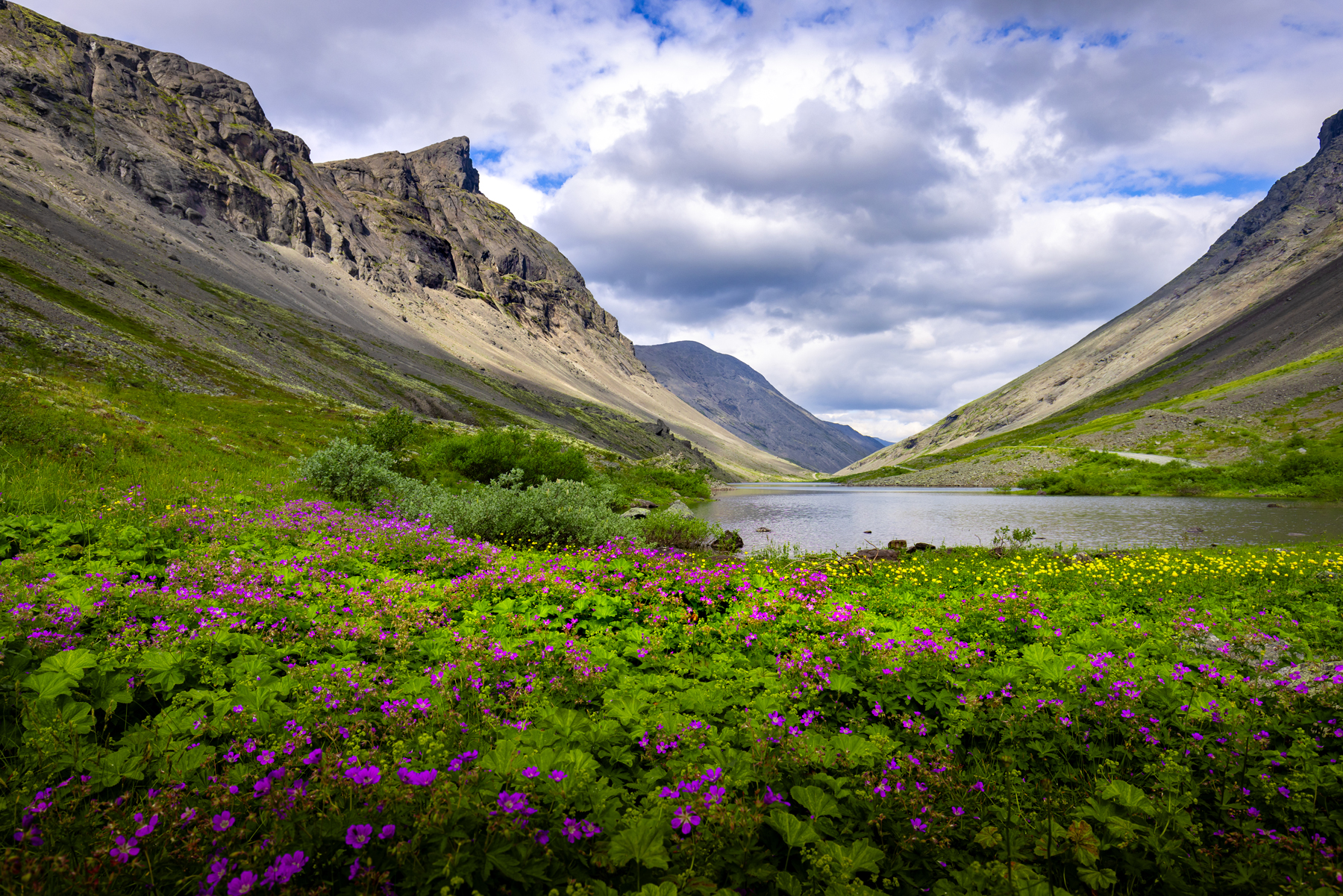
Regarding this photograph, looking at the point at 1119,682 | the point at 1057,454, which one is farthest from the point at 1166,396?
the point at 1119,682

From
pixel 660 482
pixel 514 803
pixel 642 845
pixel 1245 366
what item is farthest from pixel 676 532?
pixel 1245 366

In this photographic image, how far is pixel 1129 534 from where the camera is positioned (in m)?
26.0

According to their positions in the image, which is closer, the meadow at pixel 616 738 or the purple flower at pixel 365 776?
the meadow at pixel 616 738

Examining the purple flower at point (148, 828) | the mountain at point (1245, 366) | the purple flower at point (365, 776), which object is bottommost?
the purple flower at point (148, 828)

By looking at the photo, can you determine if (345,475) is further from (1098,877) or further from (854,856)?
(1098,877)

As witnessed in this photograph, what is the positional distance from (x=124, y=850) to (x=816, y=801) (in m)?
3.88

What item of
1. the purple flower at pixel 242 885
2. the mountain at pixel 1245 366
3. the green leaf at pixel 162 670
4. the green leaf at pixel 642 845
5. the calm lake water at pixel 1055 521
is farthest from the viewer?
the mountain at pixel 1245 366

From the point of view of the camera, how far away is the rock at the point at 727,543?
72.3 feet

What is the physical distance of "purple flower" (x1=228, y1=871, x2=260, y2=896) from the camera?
8.32ft

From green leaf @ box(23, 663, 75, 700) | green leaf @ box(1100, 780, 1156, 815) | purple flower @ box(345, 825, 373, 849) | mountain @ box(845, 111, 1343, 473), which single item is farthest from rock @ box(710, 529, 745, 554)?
mountain @ box(845, 111, 1343, 473)

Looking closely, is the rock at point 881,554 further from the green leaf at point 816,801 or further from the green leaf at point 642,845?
the green leaf at point 642,845

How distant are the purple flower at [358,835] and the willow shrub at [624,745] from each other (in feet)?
0.08

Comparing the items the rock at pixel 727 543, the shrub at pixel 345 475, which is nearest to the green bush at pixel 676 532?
the rock at pixel 727 543

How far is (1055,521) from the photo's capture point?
33031mm
